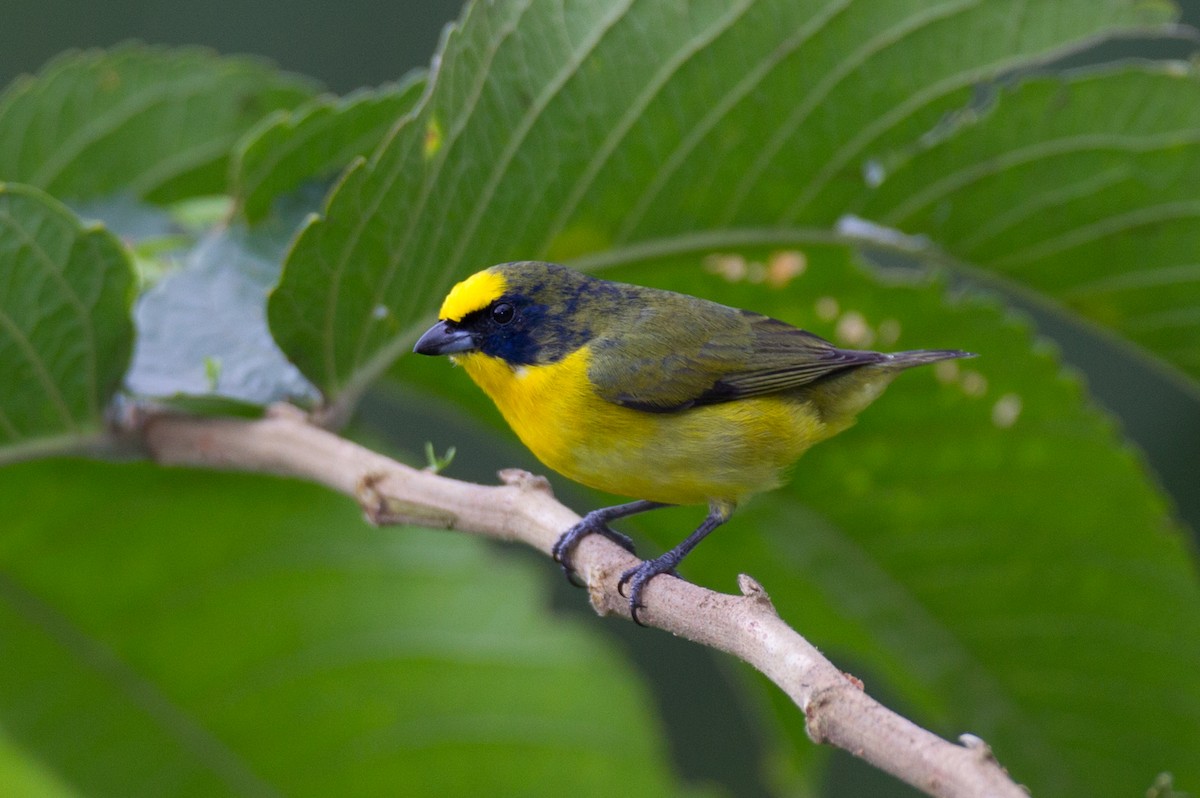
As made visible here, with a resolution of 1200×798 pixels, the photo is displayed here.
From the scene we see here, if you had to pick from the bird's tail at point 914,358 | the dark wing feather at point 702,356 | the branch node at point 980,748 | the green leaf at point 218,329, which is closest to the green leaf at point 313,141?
the green leaf at point 218,329

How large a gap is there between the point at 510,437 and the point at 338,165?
2.08 ft

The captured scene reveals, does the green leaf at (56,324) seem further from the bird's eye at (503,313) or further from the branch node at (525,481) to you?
the branch node at (525,481)

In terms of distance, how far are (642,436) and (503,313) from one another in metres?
0.32

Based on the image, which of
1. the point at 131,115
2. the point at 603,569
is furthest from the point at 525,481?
the point at 131,115

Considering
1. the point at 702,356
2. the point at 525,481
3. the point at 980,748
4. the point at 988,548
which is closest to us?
the point at 980,748

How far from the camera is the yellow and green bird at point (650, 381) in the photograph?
2061mm

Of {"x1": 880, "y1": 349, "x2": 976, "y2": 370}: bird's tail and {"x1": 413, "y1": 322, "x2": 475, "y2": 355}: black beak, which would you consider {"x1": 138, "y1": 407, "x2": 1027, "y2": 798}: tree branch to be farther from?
{"x1": 880, "y1": 349, "x2": 976, "y2": 370}: bird's tail

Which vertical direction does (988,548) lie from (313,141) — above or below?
above

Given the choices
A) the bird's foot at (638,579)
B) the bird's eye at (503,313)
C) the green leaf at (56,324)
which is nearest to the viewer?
the bird's foot at (638,579)

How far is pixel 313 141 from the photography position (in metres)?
2.35

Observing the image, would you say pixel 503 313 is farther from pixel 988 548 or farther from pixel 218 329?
pixel 988 548

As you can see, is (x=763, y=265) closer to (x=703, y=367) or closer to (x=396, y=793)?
(x=703, y=367)

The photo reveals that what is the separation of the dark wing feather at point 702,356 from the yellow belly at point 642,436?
4cm

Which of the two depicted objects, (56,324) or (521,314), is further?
(521,314)
